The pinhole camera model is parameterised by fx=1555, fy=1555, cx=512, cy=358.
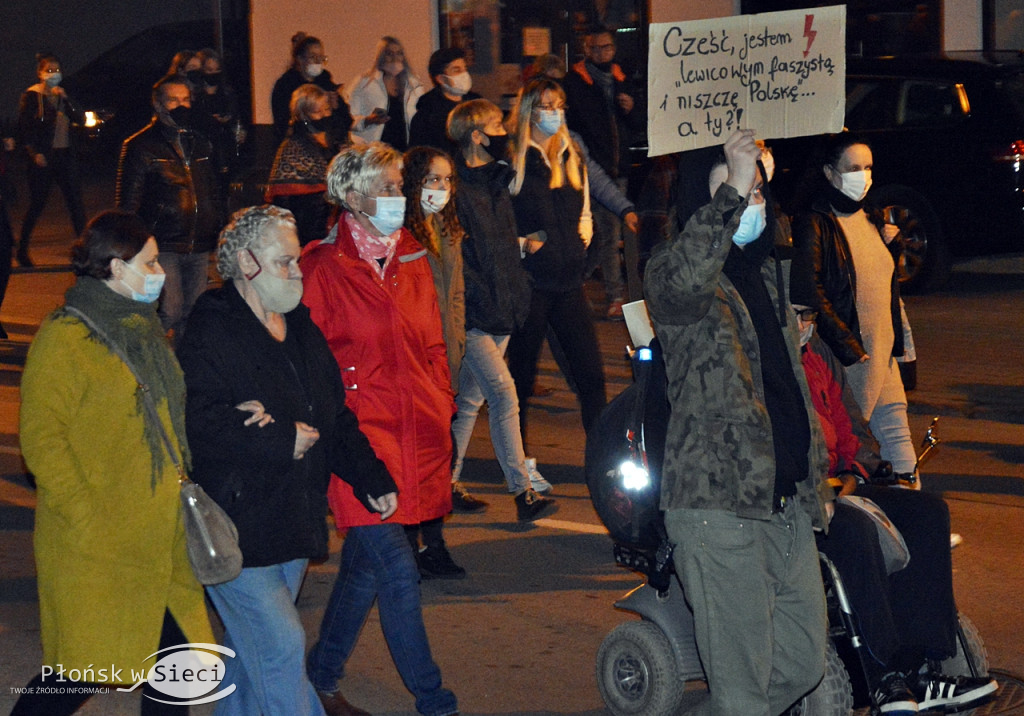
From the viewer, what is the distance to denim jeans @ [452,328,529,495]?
24.6 feet

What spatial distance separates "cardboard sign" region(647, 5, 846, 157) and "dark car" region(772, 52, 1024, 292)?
372 inches

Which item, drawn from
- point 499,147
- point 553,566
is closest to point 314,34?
point 499,147

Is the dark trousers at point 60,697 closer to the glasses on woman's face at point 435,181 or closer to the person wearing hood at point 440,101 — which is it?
the glasses on woman's face at point 435,181

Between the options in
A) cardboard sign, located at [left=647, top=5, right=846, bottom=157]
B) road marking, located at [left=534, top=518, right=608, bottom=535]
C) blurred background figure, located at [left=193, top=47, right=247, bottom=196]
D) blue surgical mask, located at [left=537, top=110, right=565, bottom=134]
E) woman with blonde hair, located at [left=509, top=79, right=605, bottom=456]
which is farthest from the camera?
blurred background figure, located at [left=193, top=47, right=247, bottom=196]

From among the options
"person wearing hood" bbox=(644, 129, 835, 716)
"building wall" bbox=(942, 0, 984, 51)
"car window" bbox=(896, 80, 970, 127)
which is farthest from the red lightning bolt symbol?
"building wall" bbox=(942, 0, 984, 51)

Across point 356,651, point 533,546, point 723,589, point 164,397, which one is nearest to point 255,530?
point 164,397

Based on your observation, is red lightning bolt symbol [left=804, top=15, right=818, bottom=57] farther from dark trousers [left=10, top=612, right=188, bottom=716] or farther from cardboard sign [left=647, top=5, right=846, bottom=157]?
dark trousers [left=10, top=612, right=188, bottom=716]

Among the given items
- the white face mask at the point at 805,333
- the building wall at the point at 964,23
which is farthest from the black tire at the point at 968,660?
the building wall at the point at 964,23

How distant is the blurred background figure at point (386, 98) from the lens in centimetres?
1272

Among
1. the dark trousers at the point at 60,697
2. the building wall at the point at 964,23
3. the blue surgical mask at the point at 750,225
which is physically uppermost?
the building wall at the point at 964,23

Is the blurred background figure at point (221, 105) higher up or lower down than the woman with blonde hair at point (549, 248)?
higher up

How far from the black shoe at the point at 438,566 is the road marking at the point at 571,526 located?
0.84 m

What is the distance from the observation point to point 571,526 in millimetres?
7523

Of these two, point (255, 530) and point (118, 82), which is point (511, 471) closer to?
point (255, 530)
